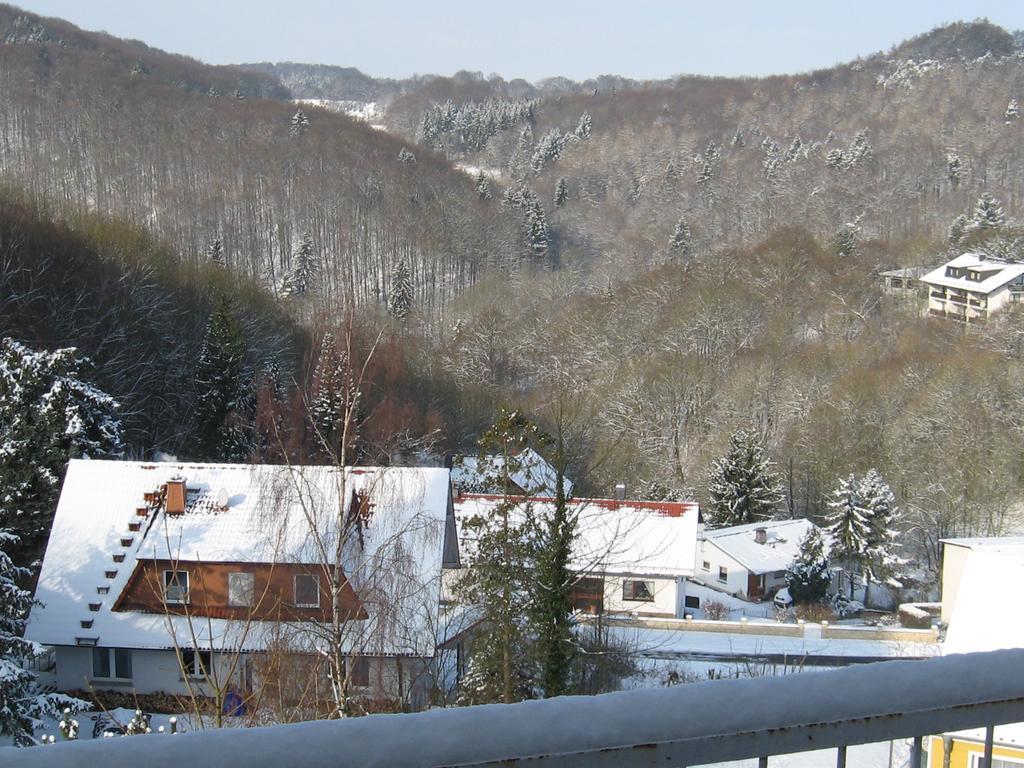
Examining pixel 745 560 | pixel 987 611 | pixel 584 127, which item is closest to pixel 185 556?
pixel 987 611

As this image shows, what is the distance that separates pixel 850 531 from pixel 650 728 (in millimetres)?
26089

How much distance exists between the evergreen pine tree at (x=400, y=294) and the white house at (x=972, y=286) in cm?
2868

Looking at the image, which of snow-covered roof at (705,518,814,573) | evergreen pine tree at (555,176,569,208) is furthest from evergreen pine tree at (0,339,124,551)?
evergreen pine tree at (555,176,569,208)

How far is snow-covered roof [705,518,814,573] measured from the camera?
25.3 metres

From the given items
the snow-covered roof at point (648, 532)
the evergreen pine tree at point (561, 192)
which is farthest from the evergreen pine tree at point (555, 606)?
the evergreen pine tree at point (561, 192)

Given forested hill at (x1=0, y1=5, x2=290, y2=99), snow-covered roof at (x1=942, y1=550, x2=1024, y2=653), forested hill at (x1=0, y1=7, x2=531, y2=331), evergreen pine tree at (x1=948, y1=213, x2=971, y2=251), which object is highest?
forested hill at (x1=0, y1=5, x2=290, y2=99)

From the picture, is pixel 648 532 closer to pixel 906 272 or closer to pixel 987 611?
pixel 987 611

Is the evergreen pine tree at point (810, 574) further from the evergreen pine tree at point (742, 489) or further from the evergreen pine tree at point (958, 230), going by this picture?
Answer: the evergreen pine tree at point (958, 230)

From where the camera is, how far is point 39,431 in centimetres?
1819

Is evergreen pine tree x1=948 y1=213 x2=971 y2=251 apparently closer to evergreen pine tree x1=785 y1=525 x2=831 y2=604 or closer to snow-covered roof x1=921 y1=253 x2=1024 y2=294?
snow-covered roof x1=921 y1=253 x2=1024 y2=294

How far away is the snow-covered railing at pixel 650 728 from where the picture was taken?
107 centimetres

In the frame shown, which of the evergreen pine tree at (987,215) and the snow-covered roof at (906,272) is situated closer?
the snow-covered roof at (906,272)

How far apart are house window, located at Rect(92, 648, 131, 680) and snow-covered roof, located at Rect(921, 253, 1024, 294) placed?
1801 inches

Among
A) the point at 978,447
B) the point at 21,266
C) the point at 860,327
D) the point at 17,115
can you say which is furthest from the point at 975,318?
the point at 17,115
